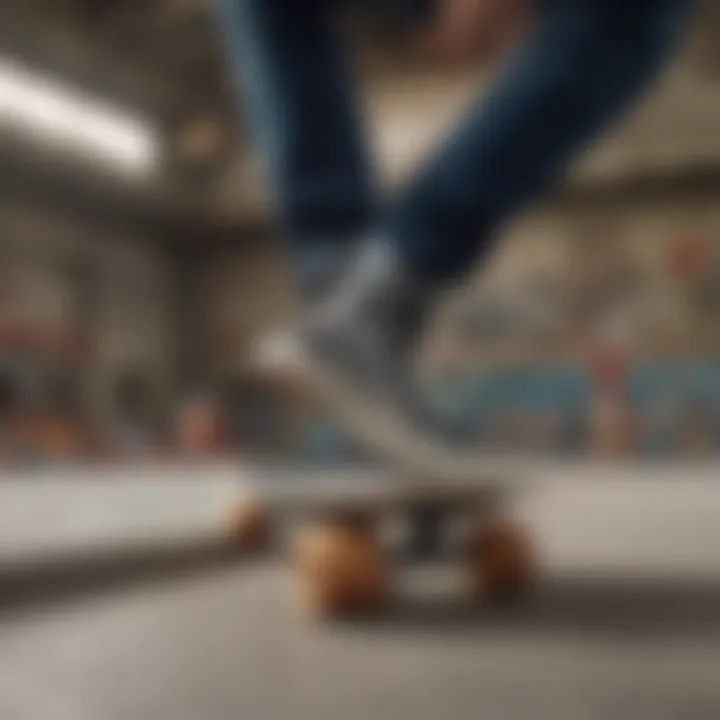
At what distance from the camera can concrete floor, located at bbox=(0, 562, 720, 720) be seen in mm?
320

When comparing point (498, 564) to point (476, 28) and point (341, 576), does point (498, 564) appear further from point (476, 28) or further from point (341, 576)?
point (476, 28)

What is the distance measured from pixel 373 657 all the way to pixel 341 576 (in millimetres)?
111

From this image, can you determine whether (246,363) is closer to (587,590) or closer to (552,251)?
(587,590)

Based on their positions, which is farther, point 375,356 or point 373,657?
point 375,356

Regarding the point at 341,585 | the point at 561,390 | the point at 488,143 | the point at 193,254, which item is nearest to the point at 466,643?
the point at 341,585

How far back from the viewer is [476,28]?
1.93 ft

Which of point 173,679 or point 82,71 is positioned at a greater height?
point 82,71

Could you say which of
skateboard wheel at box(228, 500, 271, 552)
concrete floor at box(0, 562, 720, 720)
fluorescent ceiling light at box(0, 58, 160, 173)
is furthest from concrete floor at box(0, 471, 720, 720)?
fluorescent ceiling light at box(0, 58, 160, 173)

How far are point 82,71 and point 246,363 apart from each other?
0.74ft

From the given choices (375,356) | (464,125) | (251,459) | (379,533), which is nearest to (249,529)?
(251,459)

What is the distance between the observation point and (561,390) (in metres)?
0.97

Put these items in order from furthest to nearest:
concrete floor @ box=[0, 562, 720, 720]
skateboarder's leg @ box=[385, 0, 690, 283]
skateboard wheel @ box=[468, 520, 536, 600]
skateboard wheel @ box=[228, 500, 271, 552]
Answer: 1. skateboard wheel @ box=[228, 500, 271, 552]
2. skateboard wheel @ box=[468, 520, 536, 600]
3. skateboarder's leg @ box=[385, 0, 690, 283]
4. concrete floor @ box=[0, 562, 720, 720]

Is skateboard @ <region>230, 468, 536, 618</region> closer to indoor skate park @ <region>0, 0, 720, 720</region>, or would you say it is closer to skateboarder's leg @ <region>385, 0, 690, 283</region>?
indoor skate park @ <region>0, 0, 720, 720</region>

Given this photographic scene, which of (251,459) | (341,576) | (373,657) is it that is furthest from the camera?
(251,459)
